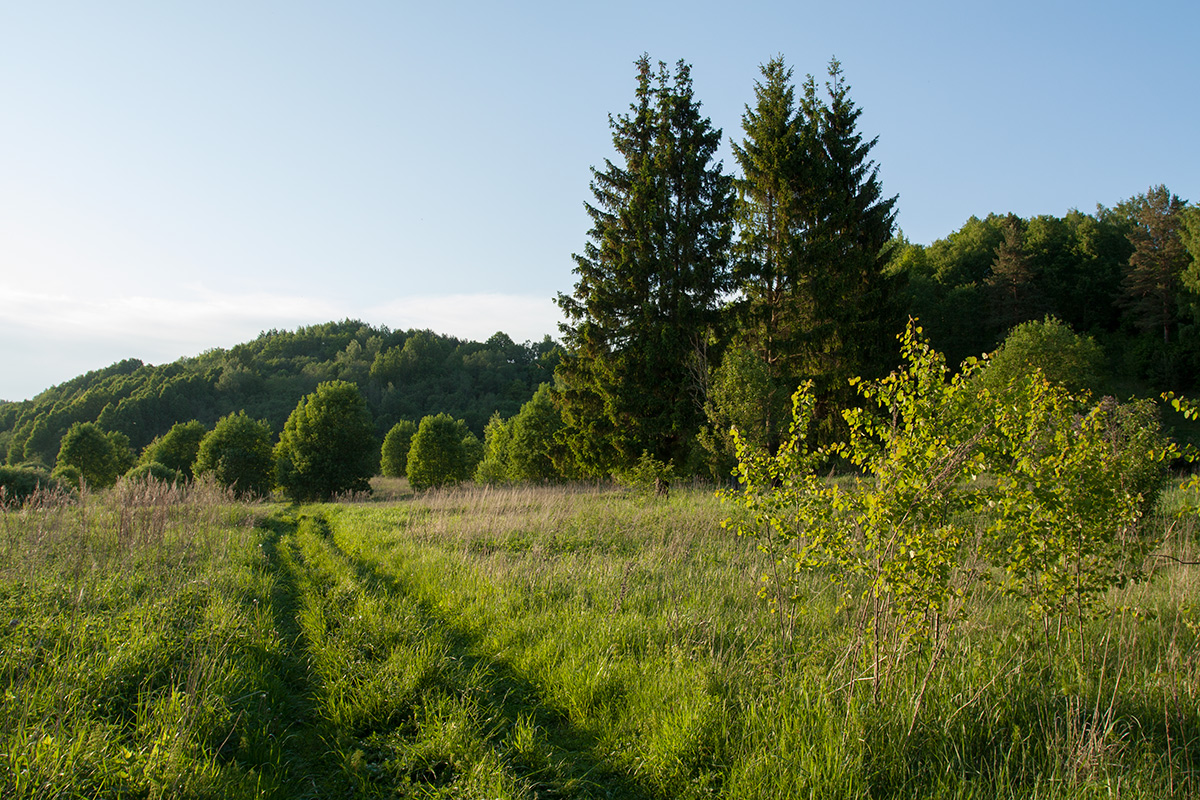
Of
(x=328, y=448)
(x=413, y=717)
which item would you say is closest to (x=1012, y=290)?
(x=328, y=448)

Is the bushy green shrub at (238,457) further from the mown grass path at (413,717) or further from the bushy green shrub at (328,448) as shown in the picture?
the mown grass path at (413,717)

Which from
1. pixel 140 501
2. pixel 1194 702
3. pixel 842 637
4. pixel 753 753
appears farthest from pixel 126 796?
pixel 140 501

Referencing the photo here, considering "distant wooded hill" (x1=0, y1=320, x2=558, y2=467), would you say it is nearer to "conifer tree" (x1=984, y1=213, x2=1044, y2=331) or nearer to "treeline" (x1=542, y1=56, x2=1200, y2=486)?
"conifer tree" (x1=984, y1=213, x2=1044, y2=331)

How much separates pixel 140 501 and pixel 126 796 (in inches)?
310

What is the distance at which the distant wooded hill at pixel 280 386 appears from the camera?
3014 inches

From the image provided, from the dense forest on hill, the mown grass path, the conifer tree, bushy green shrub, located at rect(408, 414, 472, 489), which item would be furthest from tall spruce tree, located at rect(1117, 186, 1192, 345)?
the mown grass path

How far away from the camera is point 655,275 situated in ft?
58.2

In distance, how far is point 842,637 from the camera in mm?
4684

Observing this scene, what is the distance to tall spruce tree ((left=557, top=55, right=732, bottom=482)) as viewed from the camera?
17.3 m

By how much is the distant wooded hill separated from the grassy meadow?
64713 mm

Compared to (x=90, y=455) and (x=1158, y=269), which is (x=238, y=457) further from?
(x=1158, y=269)

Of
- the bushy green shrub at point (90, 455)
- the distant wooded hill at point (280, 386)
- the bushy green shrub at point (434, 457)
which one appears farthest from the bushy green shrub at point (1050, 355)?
the bushy green shrub at point (90, 455)

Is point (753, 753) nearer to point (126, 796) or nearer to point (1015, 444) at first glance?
point (1015, 444)

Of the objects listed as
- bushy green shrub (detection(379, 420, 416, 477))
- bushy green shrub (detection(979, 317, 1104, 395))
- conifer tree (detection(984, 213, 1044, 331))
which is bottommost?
bushy green shrub (detection(379, 420, 416, 477))
